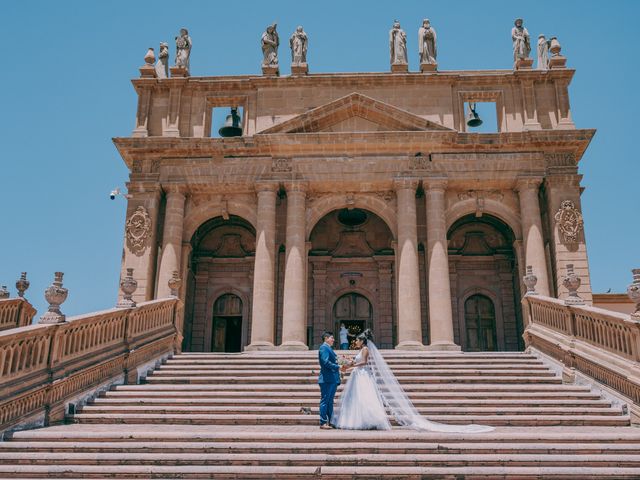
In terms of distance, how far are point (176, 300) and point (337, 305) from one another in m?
9.46

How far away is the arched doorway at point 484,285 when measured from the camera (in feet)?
85.5

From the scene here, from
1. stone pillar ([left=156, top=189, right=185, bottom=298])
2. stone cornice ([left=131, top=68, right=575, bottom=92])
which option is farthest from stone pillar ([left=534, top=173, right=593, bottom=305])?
stone pillar ([left=156, top=189, right=185, bottom=298])

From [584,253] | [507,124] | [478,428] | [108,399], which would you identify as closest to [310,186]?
[507,124]

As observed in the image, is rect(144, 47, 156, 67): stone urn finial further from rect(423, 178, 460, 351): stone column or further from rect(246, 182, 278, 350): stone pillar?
rect(423, 178, 460, 351): stone column

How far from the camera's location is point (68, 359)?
1232 cm

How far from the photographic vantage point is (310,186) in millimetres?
24031

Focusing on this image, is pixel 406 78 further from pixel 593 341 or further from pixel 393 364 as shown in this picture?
pixel 593 341

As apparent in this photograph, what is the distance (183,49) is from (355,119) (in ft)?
26.4

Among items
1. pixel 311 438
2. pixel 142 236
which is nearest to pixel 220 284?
pixel 142 236

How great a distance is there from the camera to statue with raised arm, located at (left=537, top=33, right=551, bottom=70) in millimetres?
25641

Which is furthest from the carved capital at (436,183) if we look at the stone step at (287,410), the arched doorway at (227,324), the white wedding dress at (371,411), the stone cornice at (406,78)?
the white wedding dress at (371,411)

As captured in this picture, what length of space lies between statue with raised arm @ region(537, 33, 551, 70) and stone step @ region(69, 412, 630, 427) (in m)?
17.7

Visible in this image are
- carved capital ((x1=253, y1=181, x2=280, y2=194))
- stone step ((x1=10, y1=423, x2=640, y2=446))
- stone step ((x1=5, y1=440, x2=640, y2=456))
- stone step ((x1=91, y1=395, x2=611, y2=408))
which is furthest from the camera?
carved capital ((x1=253, y1=181, x2=280, y2=194))

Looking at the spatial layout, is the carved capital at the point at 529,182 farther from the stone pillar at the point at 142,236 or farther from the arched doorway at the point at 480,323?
the stone pillar at the point at 142,236
